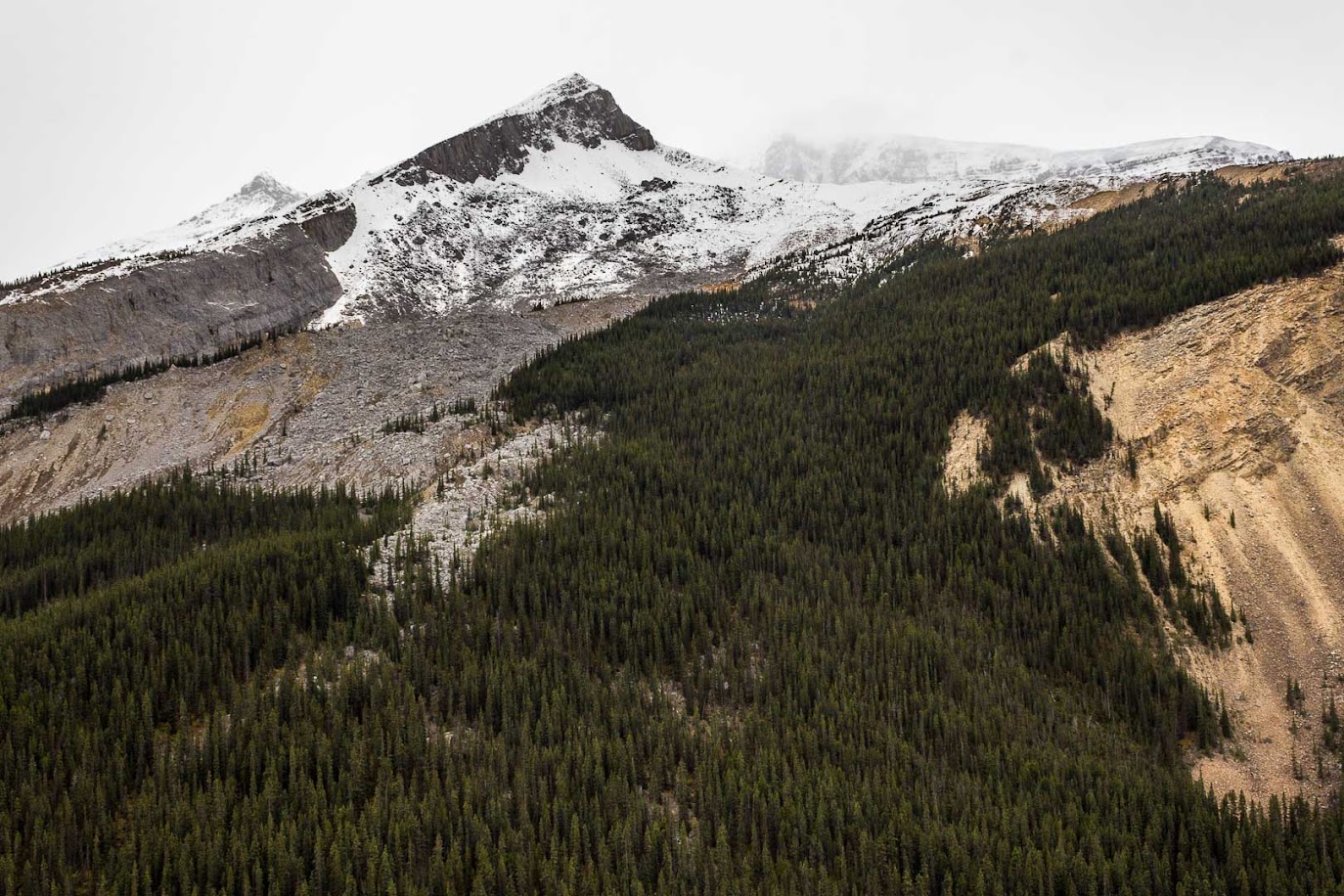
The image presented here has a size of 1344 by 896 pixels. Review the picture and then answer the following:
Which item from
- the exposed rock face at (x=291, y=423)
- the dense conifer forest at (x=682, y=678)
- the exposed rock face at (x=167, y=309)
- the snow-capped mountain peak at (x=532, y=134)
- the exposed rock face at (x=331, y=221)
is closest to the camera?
the dense conifer forest at (x=682, y=678)

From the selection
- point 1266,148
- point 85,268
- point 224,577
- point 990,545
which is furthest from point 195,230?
point 1266,148

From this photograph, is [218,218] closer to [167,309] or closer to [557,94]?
[557,94]

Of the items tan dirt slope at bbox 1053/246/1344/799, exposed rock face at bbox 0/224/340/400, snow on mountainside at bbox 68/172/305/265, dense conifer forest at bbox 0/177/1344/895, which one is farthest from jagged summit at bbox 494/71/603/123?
tan dirt slope at bbox 1053/246/1344/799

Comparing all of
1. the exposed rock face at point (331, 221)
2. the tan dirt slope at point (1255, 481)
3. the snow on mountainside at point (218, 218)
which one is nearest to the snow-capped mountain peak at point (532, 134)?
the exposed rock face at point (331, 221)

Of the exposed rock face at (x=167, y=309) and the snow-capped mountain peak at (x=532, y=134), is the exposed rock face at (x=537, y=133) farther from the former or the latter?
the exposed rock face at (x=167, y=309)

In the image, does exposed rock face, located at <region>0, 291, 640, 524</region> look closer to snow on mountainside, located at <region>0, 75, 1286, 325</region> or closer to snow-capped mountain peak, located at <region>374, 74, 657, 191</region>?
snow on mountainside, located at <region>0, 75, 1286, 325</region>

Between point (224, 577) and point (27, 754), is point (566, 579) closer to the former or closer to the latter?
point (224, 577)

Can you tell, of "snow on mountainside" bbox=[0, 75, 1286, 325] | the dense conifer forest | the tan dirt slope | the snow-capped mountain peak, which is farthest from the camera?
the snow-capped mountain peak

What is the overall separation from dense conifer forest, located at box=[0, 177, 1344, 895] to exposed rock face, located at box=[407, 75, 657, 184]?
242 ft

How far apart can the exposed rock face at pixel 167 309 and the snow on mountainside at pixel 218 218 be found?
1149 inches

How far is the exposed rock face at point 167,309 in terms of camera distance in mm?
45469

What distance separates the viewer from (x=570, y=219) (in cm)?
8975

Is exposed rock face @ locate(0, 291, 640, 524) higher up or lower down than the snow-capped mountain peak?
lower down

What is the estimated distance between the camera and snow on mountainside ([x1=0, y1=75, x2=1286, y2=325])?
62.3 m
